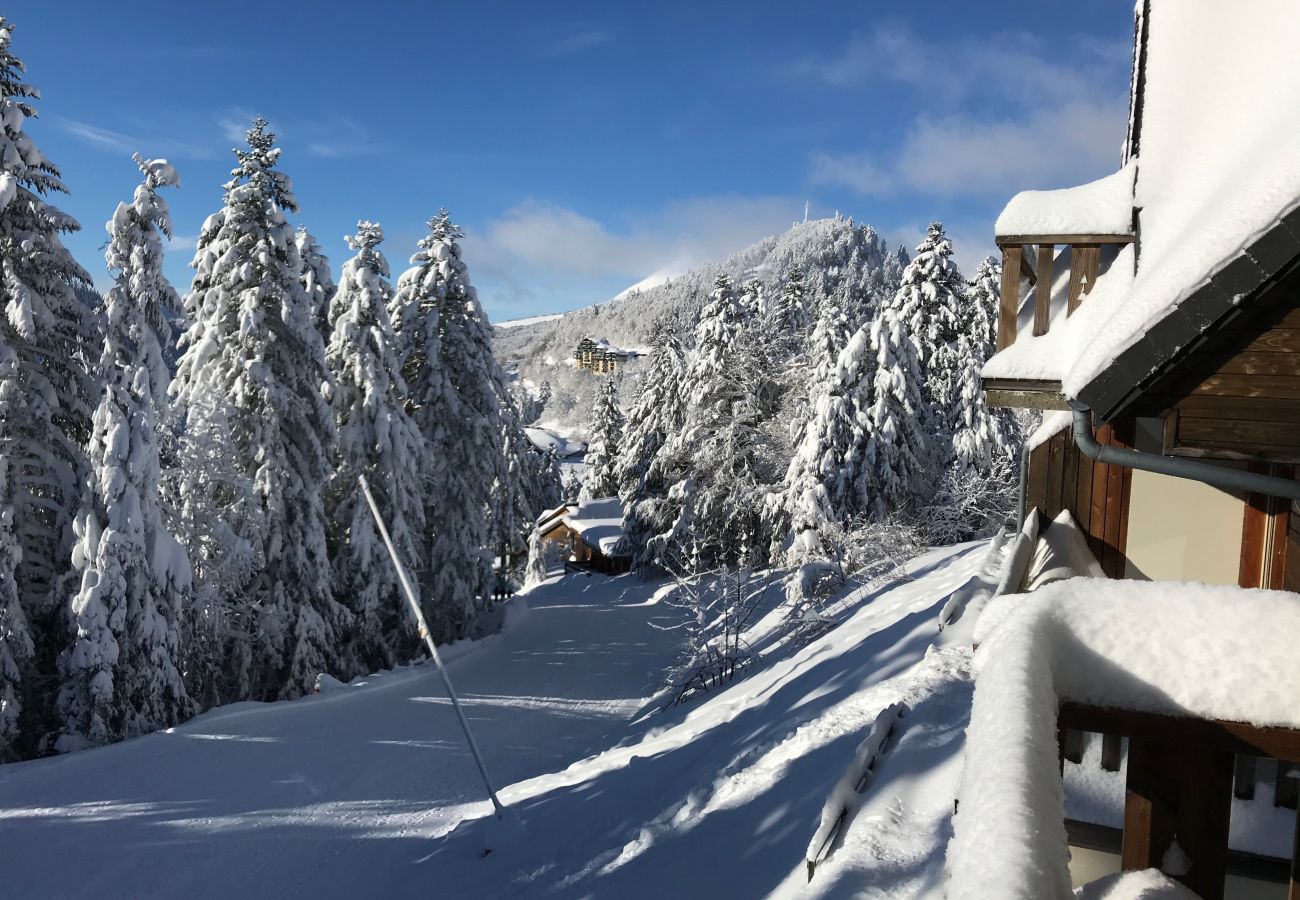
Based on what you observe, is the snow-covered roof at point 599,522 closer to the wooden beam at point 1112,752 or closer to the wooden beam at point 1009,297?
the wooden beam at point 1009,297

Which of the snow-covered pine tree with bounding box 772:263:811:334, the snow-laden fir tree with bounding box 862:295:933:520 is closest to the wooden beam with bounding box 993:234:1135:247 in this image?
the snow-laden fir tree with bounding box 862:295:933:520

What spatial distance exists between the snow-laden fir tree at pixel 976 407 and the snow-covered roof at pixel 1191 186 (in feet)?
68.0

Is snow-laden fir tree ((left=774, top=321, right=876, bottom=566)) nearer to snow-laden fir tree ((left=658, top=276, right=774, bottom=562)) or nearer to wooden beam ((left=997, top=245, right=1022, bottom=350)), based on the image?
snow-laden fir tree ((left=658, top=276, right=774, bottom=562))

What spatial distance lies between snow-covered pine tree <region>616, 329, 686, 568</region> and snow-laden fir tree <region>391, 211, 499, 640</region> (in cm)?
885

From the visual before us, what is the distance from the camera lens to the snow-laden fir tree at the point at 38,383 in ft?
43.7

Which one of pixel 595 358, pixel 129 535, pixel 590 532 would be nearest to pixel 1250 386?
pixel 129 535

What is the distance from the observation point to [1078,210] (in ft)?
18.8

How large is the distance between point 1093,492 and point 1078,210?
2.15 metres

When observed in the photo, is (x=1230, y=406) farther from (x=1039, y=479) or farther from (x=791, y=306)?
(x=791, y=306)

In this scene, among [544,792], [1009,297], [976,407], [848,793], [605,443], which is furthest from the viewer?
[605,443]

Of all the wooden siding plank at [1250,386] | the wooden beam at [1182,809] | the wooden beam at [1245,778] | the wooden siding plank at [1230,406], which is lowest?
the wooden beam at [1245,778]

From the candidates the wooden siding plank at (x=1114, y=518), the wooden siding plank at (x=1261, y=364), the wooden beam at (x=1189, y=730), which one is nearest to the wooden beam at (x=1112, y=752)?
the wooden beam at (x=1189, y=730)

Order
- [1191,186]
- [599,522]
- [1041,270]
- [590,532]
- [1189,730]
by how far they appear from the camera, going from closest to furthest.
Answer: [1189,730] < [1191,186] < [1041,270] < [590,532] < [599,522]

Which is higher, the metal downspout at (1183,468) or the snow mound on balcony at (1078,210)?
the snow mound on balcony at (1078,210)
